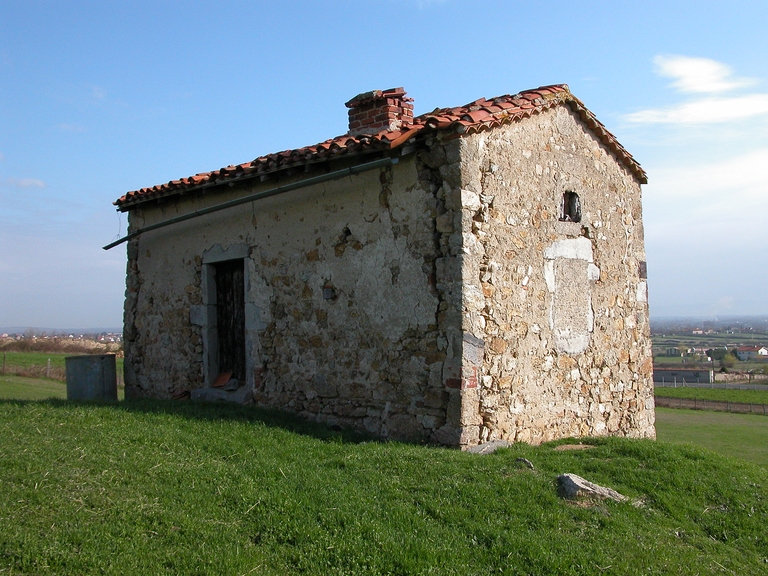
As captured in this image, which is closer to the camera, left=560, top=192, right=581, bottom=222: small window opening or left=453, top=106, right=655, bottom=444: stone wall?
left=453, top=106, right=655, bottom=444: stone wall

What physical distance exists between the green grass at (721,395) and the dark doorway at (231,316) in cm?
3656

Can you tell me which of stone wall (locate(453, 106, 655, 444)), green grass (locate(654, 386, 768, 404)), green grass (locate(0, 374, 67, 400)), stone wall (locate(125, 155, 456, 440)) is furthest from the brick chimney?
green grass (locate(654, 386, 768, 404))

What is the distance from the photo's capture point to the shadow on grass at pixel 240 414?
7.21 meters

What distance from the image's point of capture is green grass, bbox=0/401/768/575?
13.5 ft

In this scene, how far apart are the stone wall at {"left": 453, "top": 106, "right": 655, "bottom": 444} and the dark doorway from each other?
3.79 meters

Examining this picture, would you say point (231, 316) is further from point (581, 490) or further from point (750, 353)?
point (750, 353)

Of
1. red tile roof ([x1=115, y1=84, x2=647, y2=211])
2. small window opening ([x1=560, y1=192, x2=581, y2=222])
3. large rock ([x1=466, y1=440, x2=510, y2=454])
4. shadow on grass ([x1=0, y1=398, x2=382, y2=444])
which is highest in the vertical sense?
red tile roof ([x1=115, y1=84, x2=647, y2=211])

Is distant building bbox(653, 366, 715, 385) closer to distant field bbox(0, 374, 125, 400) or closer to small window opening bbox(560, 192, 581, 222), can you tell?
distant field bbox(0, 374, 125, 400)

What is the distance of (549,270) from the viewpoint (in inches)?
311

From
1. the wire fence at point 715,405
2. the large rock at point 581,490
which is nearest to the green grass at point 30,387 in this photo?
the large rock at point 581,490

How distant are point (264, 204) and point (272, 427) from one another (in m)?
3.03

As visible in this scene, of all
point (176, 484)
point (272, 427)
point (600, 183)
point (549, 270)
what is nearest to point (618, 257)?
point (600, 183)

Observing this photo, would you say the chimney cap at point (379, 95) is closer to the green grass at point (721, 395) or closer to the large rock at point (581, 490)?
the large rock at point (581, 490)

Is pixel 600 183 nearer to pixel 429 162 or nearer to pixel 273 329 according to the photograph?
pixel 429 162
